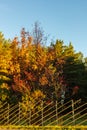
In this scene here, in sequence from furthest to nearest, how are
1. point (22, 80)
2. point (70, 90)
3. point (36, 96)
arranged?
1. point (70, 90)
2. point (22, 80)
3. point (36, 96)

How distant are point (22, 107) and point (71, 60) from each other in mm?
18351

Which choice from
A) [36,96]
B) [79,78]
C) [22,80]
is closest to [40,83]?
[22,80]

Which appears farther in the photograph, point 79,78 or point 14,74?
point 79,78

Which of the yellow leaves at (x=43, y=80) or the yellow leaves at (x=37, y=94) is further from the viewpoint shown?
the yellow leaves at (x=43, y=80)

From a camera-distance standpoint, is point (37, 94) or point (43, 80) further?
point (43, 80)

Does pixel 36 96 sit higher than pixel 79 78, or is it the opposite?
pixel 79 78

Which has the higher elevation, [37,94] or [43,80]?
[43,80]

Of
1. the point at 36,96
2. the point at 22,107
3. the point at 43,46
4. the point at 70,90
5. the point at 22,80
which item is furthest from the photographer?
the point at 70,90

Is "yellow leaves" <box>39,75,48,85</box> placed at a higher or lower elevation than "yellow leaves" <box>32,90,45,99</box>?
higher

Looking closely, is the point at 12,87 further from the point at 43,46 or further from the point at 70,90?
the point at 70,90

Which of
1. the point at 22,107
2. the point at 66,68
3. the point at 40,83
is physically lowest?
the point at 22,107

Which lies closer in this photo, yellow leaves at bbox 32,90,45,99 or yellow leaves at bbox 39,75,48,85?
yellow leaves at bbox 32,90,45,99

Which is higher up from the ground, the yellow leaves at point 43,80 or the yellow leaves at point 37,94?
the yellow leaves at point 43,80

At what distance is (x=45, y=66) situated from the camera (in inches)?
1580
